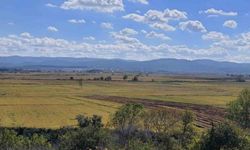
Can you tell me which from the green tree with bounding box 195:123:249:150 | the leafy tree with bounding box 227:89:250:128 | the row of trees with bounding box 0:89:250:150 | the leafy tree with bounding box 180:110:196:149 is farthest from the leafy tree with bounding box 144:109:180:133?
the green tree with bounding box 195:123:249:150

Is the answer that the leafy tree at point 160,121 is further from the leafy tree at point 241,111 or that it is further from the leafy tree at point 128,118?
the leafy tree at point 241,111

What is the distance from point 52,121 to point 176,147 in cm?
3534

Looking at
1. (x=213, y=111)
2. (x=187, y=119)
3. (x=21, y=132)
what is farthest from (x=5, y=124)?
(x=213, y=111)

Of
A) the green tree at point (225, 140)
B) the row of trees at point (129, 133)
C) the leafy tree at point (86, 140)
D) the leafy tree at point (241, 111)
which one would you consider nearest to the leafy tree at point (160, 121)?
the row of trees at point (129, 133)

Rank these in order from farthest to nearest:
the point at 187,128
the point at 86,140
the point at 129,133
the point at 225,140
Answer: the point at 129,133
the point at 187,128
the point at 86,140
the point at 225,140

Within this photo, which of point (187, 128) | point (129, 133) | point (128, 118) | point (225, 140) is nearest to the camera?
point (225, 140)

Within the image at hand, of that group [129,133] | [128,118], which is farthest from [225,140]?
[128,118]

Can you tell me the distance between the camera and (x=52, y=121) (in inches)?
3312

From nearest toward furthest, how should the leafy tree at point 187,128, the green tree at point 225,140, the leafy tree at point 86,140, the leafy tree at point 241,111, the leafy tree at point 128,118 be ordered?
the green tree at point 225,140 < the leafy tree at point 86,140 < the leafy tree at point 187,128 < the leafy tree at point 241,111 < the leafy tree at point 128,118

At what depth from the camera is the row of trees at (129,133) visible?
55.8 meters

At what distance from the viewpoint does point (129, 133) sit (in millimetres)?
70000

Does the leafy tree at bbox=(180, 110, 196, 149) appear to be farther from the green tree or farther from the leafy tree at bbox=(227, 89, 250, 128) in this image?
the green tree

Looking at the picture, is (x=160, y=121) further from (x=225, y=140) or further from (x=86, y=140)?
(x=225, y=140)

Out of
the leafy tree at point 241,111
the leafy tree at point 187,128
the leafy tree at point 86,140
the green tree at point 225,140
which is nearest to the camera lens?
the green tree at point 225,140
